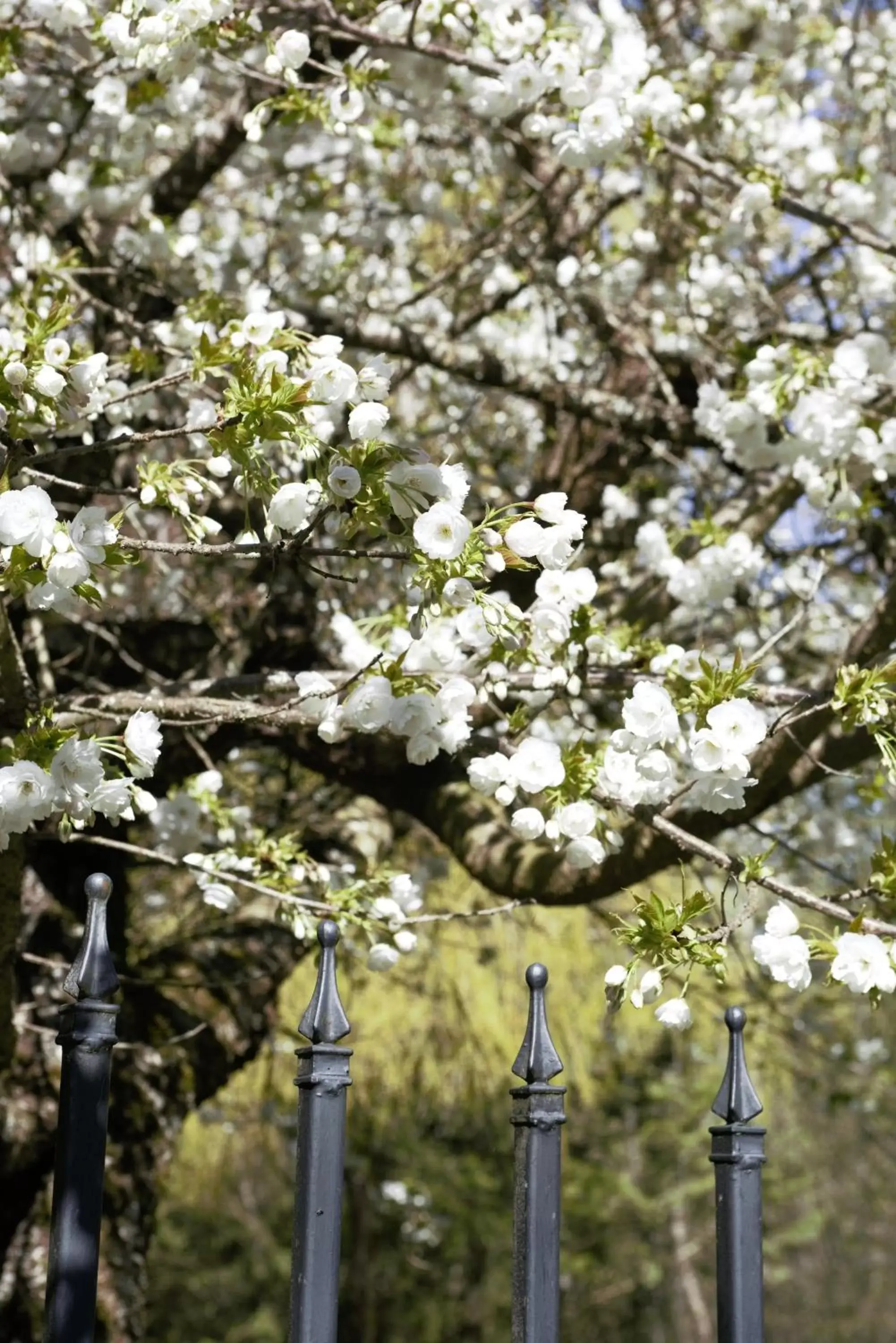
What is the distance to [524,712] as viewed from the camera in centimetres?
212

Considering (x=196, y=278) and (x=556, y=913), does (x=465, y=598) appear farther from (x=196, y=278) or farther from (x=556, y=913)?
(x=556, y=913)

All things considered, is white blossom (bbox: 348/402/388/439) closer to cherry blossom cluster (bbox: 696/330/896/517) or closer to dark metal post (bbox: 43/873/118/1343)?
dark metal post (bbox: 43/873/118/1343)

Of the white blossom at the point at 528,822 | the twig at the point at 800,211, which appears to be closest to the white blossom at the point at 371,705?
the white blossom at the point at 528,822

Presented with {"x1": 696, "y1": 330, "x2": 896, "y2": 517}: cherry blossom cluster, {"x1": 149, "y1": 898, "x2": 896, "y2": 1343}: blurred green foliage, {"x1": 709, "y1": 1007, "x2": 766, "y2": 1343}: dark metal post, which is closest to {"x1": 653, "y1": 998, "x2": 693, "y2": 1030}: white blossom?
{"x1": 709, "y1": 1007, "x2": 766, "y2": 1343}: dark metal post

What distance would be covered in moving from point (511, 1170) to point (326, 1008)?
1116 cm

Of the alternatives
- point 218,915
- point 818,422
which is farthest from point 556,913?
point 818,422

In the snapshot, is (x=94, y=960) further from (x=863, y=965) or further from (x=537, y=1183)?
(x=863, y=965)

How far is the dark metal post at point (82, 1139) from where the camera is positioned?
1218 mm

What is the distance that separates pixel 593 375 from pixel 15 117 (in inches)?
65.9

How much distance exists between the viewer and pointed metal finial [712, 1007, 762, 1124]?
1.44 m

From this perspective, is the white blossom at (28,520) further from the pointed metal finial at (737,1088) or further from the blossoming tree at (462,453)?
the pointed metal finial at (737,1088)

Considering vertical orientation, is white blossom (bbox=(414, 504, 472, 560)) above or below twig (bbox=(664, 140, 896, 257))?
below

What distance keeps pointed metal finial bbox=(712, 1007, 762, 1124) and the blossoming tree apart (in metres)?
0.19

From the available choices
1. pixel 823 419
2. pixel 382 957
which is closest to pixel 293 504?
pixel 382 957
